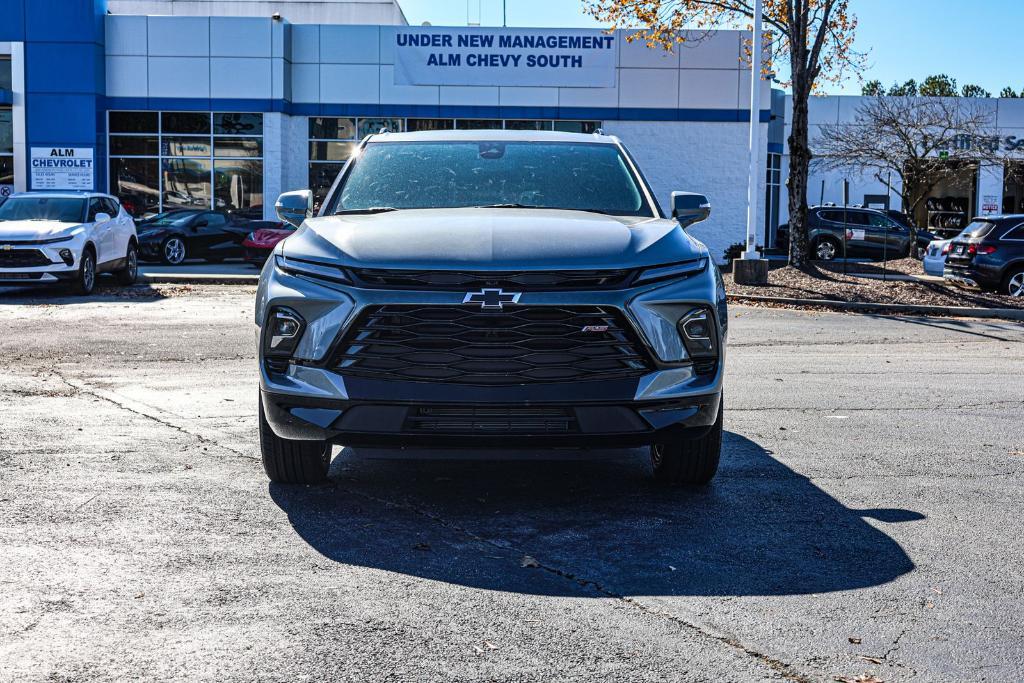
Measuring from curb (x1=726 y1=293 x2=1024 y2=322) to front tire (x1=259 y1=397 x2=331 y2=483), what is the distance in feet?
46.6

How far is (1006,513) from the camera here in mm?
5418

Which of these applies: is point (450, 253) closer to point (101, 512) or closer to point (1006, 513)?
point (101, 512)

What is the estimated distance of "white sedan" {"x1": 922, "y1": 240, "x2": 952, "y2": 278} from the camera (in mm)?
22250

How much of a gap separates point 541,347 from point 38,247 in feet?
49.0

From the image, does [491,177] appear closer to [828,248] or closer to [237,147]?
[237,147]

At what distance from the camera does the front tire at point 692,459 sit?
Result: 222 inches

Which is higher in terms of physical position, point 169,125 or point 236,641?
point 169,125

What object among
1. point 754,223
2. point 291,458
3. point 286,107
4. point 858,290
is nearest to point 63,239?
point 754,223

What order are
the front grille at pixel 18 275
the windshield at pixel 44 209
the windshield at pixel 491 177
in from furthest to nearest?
the windshield at pixel 44 209 → the front grille at pixel 18 275 → the windshield at pixel 491 177

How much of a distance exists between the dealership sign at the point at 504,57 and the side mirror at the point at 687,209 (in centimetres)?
2737

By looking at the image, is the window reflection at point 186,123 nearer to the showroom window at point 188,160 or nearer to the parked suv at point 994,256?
the showroom window at point 188,160

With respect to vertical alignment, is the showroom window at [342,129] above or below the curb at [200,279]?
above

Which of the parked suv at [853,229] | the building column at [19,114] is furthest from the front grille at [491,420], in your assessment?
the building column at [19,114]

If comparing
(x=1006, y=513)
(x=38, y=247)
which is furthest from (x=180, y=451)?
(x=38, y=247)
